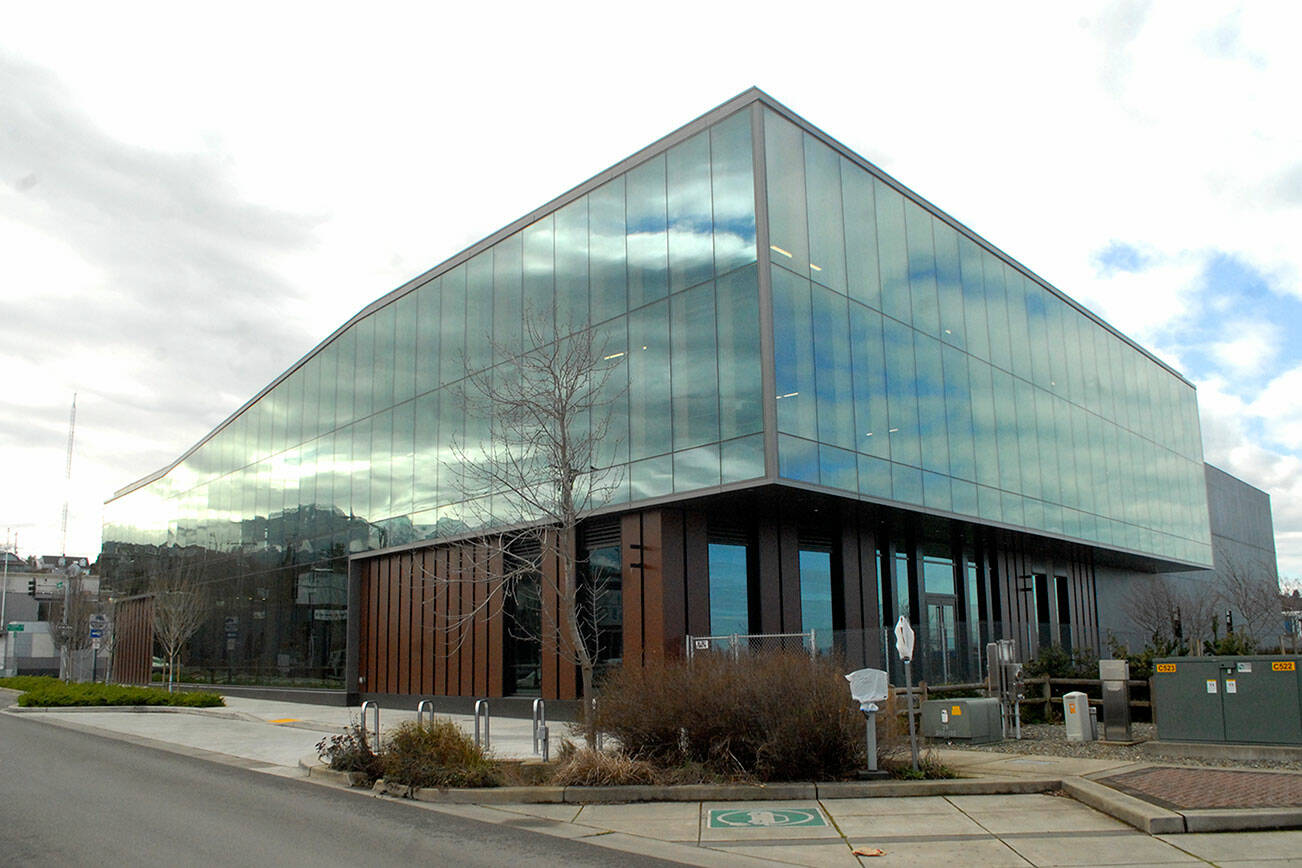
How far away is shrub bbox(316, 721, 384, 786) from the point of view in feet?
49.2

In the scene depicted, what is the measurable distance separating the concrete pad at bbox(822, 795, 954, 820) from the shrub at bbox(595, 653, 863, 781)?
93cm

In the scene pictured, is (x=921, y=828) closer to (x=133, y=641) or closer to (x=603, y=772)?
(x=603, y=772)

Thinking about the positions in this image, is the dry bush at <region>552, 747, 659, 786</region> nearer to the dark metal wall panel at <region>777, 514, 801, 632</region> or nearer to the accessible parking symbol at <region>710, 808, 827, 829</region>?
the accessible parking symbol at <region>710, 808, 827, 829</region>

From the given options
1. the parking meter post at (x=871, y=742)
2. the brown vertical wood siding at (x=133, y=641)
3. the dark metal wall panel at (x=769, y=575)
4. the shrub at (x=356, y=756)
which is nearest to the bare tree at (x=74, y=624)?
the brown vertical wood siding at (x=133, y=641)

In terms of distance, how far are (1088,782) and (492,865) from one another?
295 inches

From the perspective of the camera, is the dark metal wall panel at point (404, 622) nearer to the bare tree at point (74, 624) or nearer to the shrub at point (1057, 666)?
the shrub at point (1057, 666)

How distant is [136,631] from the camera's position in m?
62.2

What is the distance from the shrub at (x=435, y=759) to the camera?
45.5 feet

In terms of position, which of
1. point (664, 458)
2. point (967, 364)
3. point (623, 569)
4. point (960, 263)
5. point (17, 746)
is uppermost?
point (960, 263)

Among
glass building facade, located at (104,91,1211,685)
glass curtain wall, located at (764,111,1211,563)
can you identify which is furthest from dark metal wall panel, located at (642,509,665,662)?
glass curtain wall, located at (764,111,1211,563)

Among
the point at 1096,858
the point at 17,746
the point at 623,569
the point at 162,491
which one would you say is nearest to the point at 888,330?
the point at 623,569

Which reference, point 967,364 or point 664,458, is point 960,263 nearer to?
point 967,364

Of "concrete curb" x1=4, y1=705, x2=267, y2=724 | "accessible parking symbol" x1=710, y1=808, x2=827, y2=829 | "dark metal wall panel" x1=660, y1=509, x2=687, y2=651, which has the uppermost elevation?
"dark metal wall panel" x1=660, y1=509, x2=687, y2=651

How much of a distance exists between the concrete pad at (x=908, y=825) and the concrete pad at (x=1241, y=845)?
6.17 ft
